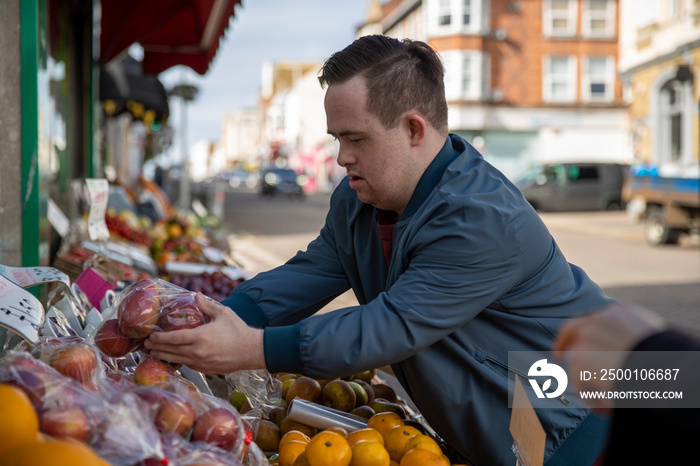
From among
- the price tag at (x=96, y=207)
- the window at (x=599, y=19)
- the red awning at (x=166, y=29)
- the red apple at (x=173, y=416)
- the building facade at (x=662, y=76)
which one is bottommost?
the red apple at (x=173, y=416)

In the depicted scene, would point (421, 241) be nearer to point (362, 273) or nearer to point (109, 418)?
point (362, 273)

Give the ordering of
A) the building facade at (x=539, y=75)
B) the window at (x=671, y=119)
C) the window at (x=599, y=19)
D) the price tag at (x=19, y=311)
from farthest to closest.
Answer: the window at (x=599, y=19) < the building facade at (x=539, y=75) < the window at (x=671, y=119) < the price tag at (x=19, y=311)

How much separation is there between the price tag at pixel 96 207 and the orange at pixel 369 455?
2.59 m

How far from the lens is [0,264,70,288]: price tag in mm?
2299

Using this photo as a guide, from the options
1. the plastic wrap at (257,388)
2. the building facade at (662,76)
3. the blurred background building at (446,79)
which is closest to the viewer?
the plastic wrap at (257,388)

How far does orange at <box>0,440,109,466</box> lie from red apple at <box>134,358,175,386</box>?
51cm

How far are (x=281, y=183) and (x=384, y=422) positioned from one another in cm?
3612

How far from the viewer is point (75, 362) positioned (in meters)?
1.72

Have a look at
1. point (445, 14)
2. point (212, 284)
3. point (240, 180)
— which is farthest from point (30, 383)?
point (240, 180)

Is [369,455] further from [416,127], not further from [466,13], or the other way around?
[466,13]

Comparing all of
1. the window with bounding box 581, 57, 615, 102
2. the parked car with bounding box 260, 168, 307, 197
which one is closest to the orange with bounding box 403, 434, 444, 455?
the window with bounding box 581, 57, 615, 102

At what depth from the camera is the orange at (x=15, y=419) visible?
1339mm

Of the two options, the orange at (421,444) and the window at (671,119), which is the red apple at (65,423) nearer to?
the orange at (421,444)

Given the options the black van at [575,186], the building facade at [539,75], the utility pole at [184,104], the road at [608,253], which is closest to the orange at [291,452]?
the road at [608,253]
